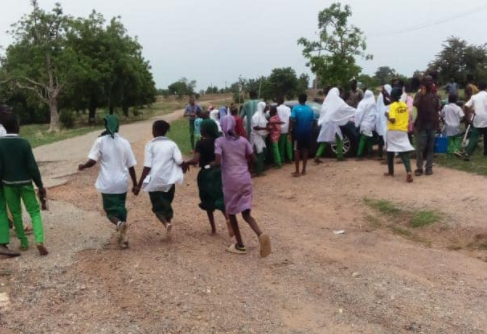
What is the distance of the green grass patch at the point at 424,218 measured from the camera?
7.02 meters

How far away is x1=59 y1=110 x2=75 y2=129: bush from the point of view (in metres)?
37.0

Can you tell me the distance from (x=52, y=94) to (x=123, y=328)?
101 ft

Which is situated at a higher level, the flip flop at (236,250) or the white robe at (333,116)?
the white robe at (333,116)

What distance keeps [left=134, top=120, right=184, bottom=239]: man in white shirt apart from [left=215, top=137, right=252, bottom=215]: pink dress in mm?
706

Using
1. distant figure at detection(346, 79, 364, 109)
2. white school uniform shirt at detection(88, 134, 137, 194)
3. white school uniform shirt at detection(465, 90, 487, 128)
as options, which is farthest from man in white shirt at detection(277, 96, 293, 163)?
white school uniform shirt at detection(88, 134, 137, 194)

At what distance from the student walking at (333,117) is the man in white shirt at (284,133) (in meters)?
0.70

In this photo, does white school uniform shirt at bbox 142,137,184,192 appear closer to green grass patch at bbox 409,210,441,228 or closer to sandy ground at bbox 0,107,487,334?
sandy ground at bbox 0,107,487,334

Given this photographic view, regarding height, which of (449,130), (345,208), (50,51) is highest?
(50,51)

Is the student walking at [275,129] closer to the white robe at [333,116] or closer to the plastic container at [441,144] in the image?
the white robe at [333,116]

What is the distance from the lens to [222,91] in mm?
87562

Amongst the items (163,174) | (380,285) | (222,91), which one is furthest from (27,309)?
(222,91)

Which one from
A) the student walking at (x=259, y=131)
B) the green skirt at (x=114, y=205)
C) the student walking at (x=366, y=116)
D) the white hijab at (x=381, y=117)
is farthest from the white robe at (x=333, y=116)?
the green skirt at (x=114, y=205)

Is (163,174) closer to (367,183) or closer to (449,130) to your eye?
(367,183)

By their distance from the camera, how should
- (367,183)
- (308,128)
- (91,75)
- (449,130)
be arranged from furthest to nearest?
(91,75)
(449,130)
(308,128)
(367,183)
